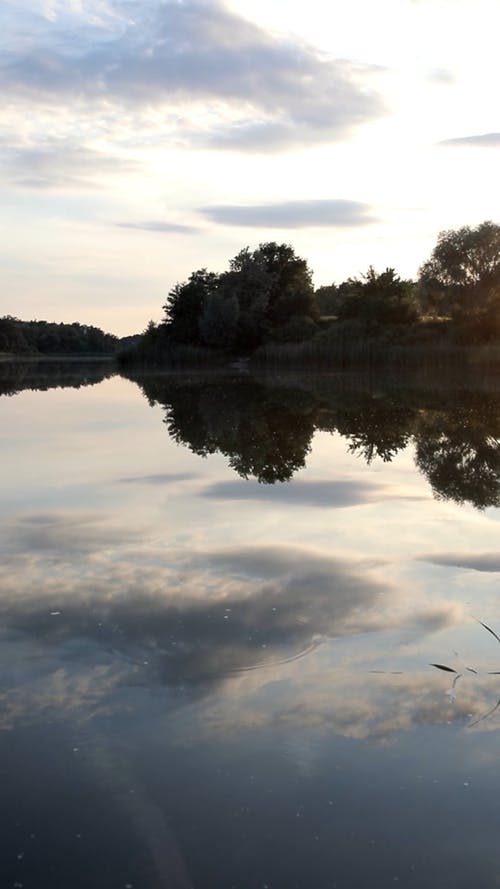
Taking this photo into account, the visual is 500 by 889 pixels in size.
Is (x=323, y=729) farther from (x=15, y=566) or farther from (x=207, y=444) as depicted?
(x=207, y=444)

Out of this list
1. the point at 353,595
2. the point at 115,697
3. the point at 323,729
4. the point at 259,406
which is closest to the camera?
the point at 323,729

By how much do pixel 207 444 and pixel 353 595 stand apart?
9682mm

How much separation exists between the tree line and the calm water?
4455cm

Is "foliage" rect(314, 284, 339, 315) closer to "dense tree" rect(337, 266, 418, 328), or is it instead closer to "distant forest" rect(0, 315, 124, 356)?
"dense tree" rect(337, 266, 418, 328)

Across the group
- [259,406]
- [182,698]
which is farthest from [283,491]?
[259,406]

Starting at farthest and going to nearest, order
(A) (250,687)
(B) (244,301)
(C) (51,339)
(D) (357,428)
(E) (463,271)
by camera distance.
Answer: (C) (51,339) → (B) (244,301) → (E) (463,271) → (D) (357,428) → (A) (250,687)

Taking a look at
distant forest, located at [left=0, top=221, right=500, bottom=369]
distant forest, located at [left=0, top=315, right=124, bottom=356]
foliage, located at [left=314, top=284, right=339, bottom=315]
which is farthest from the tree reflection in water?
distant forest, located at [left=0, top=315, right=124, bottom=356]

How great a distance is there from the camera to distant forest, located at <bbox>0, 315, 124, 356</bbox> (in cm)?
13688

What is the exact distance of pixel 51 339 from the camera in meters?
164

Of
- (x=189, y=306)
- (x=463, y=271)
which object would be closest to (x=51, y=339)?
(x=189, y=306)

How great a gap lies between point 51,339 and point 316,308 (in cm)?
10517

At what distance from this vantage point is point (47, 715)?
4246 millimetres

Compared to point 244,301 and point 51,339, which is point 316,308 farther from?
point 51,339

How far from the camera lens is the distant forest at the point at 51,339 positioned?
449 feet
